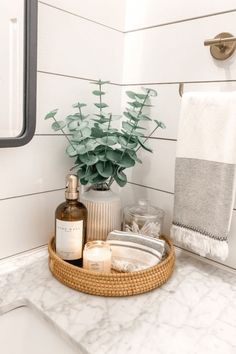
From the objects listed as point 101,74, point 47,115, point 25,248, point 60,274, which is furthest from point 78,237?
point 101,74

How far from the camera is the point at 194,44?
851 mm

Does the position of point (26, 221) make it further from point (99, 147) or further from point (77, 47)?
point (77, 47)

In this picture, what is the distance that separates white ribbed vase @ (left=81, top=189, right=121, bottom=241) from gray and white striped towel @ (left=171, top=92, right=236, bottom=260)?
6.7 inches

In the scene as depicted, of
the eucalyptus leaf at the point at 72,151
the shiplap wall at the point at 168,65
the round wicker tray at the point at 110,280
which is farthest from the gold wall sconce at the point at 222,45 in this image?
the round wicker tray at the point at 110,280

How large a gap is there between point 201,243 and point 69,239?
1.08 ft

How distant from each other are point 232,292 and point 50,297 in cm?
43

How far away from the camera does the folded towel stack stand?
76cm

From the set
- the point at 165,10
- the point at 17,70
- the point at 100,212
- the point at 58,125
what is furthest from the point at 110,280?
the point at 165,10

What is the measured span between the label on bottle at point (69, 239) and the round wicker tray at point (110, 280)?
0.02m

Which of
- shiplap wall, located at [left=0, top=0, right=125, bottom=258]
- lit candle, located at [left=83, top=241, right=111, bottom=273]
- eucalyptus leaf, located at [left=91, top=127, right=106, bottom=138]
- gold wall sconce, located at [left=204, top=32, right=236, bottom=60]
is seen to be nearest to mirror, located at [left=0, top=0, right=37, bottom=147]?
shiplap wall, located at [left=0, top=0, right=125, bottom=258]

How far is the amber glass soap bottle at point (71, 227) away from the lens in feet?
2.46

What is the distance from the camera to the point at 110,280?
2.27 ft

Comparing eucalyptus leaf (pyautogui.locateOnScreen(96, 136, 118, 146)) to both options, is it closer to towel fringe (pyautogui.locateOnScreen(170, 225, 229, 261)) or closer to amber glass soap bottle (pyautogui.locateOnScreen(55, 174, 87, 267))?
amber glass soap bottle (pyautogui.locateOnScreen(55, 174, 87, 267))

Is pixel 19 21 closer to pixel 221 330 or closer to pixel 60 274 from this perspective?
pixel 60 274
